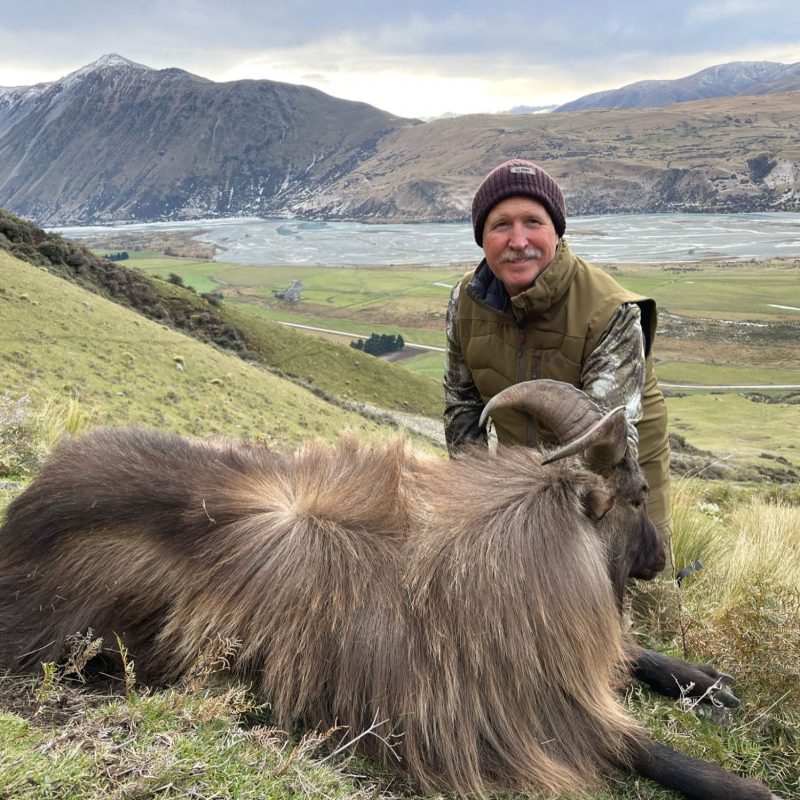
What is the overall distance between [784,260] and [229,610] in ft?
512

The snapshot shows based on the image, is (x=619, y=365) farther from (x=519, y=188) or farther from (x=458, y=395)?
(x=458, y=395)

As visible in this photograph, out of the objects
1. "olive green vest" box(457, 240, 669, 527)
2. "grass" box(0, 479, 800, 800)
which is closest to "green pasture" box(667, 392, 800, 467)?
"olive green vest" box(457, 240, 669, 527)

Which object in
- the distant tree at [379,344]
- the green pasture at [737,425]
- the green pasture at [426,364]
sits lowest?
the green pasture at [737,425]

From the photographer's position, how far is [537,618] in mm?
3215

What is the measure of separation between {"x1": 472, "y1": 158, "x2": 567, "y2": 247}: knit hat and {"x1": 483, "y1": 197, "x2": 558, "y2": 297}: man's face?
47 mm

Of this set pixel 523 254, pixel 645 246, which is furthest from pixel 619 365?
pixel 645 246

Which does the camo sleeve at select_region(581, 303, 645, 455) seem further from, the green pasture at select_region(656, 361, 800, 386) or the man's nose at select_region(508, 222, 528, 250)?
the green pasture at select_region(656, 361, 800, 386)

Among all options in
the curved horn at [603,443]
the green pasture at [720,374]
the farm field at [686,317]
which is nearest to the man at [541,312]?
the curved horn at [603,443]

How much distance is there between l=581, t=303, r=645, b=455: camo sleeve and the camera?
434cm

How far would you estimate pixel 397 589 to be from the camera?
321 centimetres

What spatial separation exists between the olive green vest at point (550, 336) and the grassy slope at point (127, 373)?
9668 mm

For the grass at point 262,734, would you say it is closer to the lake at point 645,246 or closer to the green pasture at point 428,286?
the green pasture at point 428,286

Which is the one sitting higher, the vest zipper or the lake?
the lake

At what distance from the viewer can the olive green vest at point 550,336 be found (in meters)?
4.44
